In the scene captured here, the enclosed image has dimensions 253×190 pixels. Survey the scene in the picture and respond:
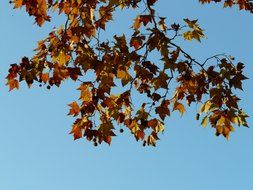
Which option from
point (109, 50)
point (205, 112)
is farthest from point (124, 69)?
point (205, 112)

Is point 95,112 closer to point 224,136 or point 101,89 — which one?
point 101,89

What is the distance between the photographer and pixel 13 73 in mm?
7895

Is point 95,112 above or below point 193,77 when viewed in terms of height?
below

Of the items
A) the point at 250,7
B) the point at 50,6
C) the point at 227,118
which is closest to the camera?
the point at 227,118

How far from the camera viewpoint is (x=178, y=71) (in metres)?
8.18

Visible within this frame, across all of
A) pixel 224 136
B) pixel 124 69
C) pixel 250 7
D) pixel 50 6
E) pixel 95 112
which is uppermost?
pixel 250 7

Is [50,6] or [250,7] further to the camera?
[250,7]

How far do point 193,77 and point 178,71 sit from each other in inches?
17.8

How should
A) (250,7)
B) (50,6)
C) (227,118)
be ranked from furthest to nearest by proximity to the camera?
(250,7)
(50,6)
(227,118)

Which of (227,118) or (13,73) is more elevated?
(13,73)

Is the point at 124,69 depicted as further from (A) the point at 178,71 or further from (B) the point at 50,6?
(B) the point at 50,6

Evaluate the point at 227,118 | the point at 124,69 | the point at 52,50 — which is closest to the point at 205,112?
the point at 227,118

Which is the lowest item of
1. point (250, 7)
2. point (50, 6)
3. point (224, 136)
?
point (224, 136)

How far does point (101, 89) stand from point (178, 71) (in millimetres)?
1270
